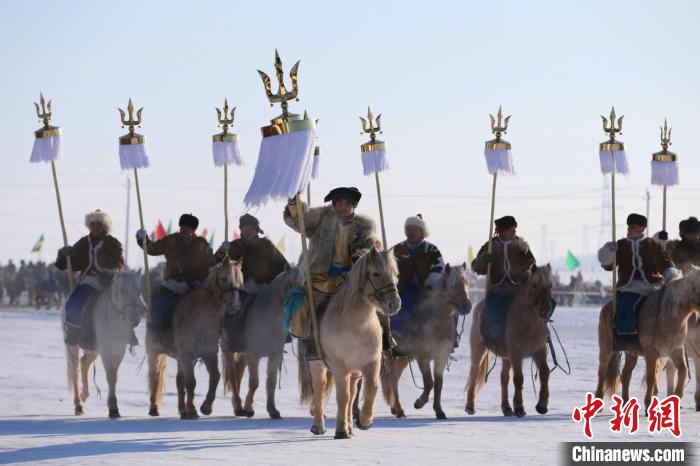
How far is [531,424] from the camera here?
15.8 metres

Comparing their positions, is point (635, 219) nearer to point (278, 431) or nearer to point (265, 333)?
point (265, 333)

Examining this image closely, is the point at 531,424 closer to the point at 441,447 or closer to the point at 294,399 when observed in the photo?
the point at 441,447

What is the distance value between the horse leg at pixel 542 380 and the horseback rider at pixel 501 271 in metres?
0.56

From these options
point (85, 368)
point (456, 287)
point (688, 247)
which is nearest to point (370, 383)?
point (456, 287)

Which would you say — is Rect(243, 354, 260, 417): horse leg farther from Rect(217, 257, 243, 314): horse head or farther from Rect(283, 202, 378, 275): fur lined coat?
Rect(283, 202, 378, 275): fur lined coat

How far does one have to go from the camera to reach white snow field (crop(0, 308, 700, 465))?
12211 millimetres

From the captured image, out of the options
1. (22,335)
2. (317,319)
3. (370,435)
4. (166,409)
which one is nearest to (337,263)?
(317,319)

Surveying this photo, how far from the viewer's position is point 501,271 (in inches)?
717

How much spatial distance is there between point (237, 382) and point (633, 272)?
507 cm

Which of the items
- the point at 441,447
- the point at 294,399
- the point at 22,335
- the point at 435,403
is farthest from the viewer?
the point at 22,335

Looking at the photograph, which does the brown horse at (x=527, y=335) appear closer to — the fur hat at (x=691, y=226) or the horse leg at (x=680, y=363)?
the horse leg at (x=680, y=363)

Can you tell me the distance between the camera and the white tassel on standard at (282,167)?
14172 mm

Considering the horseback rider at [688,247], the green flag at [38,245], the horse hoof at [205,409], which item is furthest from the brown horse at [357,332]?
the green flag at [38,245]

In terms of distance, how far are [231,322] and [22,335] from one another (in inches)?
770
